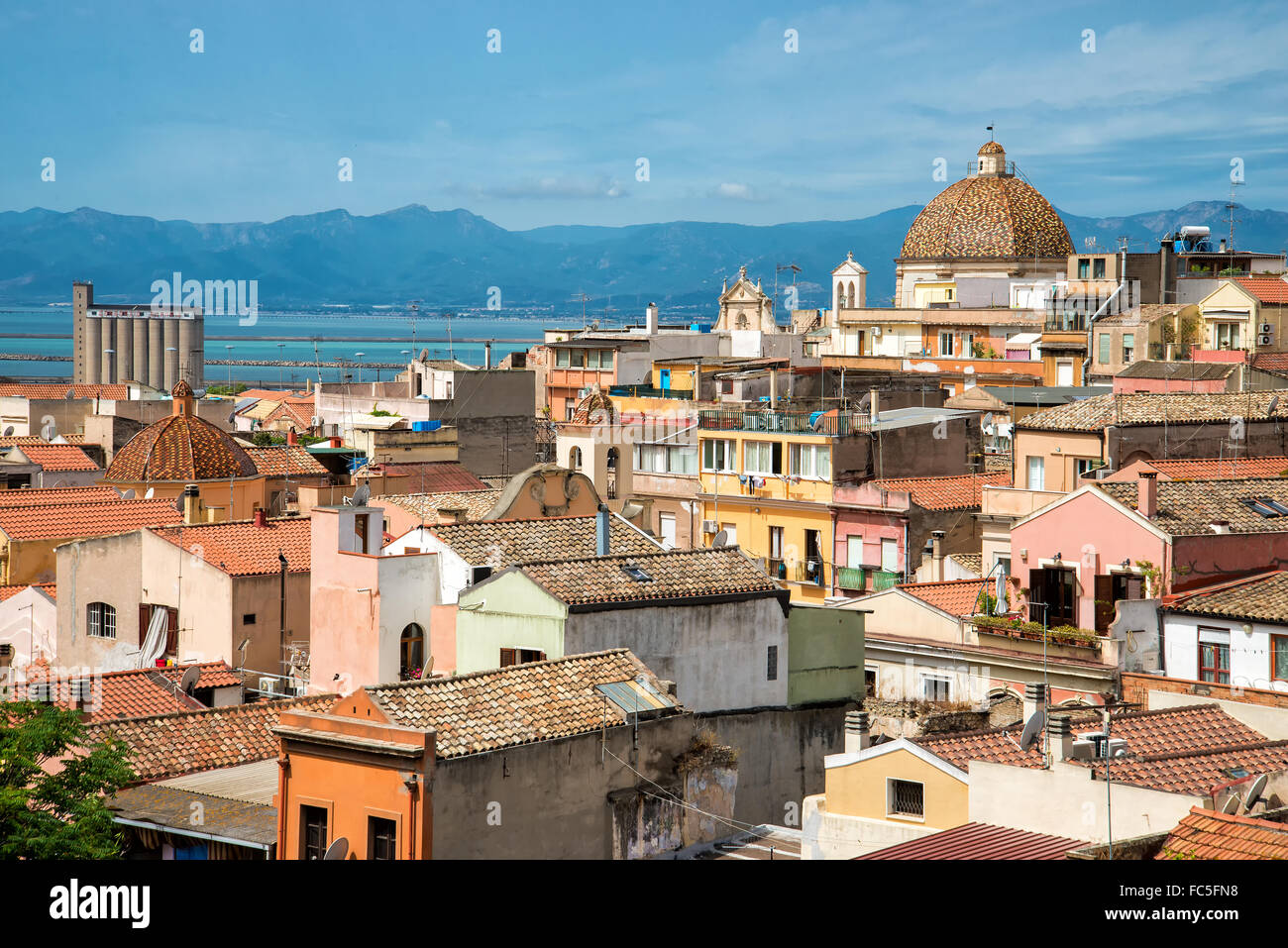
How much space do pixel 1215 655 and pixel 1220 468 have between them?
8.73 meters

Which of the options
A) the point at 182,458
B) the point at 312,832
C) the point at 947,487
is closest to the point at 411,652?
the point at 312,832

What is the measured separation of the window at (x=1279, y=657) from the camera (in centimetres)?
2342

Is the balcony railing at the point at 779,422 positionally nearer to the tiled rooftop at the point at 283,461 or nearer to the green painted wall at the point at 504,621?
the tiled rooftop at the point at 283,461

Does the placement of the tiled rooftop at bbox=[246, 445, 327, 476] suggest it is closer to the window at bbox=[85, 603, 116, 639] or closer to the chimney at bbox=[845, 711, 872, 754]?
the window at bbox=[85, 603, 116, 639]

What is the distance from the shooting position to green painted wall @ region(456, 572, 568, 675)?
20375 mm

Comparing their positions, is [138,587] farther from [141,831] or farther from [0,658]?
[141,831]

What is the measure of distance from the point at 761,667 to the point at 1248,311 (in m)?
34.3

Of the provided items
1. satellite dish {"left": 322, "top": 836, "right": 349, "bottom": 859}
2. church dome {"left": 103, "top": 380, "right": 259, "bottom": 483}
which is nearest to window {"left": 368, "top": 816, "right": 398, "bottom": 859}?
satellite dish {"left": 322, "top": 836, "right": 349, "bottom": 859}

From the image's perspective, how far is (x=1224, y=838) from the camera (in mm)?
13836

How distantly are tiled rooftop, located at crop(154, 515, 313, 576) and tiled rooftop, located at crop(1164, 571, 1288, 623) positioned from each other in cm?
1307

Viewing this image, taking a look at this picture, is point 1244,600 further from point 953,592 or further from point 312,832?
point 312,832

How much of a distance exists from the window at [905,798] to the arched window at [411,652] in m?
7.63
